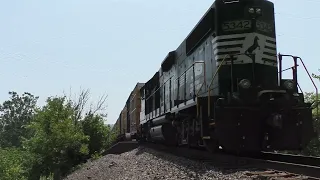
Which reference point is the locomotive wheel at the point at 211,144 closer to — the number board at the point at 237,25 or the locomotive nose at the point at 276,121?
the locomotive nose at the point at 276,121

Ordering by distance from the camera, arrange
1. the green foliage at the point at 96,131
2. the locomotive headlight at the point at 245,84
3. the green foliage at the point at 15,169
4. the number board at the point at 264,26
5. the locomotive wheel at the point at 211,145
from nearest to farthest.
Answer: the locomotive headlight at the point at 245,84 < the locomotive wheel at the point at 211,145 < the number board at the point at 264,26 < the green foliage at the point at 96,131 < the green foliage at the point at 15,169

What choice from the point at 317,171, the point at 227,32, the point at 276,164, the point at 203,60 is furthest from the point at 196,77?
the point at 317,171

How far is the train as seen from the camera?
24.5ft

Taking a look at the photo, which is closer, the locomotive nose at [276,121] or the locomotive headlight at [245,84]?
the locomotive nose at [276,121]

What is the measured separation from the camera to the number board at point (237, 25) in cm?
873

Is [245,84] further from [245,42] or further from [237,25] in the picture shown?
[237,25]

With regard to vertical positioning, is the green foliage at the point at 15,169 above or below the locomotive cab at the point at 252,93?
below

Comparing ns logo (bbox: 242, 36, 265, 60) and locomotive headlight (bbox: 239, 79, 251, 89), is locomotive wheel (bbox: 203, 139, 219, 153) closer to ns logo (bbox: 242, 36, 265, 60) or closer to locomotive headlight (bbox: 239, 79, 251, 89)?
locomotive headlight (bbox: 239, 79, 251, 89)

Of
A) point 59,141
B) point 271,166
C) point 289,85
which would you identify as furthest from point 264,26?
point 59,141

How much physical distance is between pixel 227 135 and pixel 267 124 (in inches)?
36.3

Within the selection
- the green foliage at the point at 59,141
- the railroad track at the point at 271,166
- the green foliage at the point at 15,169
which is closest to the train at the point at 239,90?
the railroad track at the point at 271,166

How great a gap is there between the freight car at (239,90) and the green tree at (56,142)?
1360 cm

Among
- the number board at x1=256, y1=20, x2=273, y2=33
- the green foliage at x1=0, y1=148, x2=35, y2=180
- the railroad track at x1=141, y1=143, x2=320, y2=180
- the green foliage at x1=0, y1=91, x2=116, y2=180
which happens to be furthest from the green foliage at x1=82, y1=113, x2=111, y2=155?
the number board at x1=256, y1=20, x2=273, y2=33

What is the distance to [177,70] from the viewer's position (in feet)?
43.2
